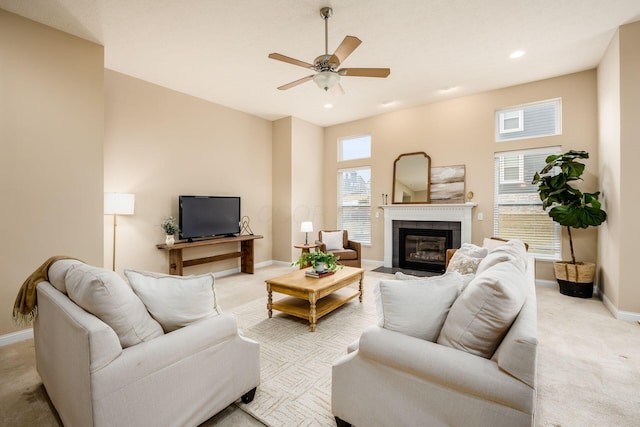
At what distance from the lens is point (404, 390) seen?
1366mm

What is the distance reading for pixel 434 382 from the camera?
129 centimetres

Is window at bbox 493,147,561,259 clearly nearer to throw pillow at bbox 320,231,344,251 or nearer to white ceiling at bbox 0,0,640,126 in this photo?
Answer: white ceiling at bbox 0,0,640,126

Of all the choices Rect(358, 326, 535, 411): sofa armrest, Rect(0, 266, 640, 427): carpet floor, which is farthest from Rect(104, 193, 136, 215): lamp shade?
Rect(358, 326, 535, 411): sofa armrest

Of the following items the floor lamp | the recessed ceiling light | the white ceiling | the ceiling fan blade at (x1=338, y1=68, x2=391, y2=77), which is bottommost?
the floor lamp

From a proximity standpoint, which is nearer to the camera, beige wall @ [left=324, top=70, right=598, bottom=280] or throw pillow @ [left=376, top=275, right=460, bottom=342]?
throw pillow @ [left=376, top=275, right=460, bottom=342]

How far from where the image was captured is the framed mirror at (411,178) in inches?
223

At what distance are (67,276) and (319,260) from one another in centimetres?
236

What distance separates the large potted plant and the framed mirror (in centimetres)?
185

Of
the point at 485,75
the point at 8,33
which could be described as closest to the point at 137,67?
the point at 8,33

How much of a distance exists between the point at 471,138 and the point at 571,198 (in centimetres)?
185

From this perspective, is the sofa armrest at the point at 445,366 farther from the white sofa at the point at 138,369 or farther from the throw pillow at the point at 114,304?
the throw pillow at the point at 114,304

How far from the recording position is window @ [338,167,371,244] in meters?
6.56

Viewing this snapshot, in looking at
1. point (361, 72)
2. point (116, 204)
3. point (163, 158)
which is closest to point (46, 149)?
point (116, 204)

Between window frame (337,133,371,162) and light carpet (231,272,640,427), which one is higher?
window frame (337,133,371,162)
